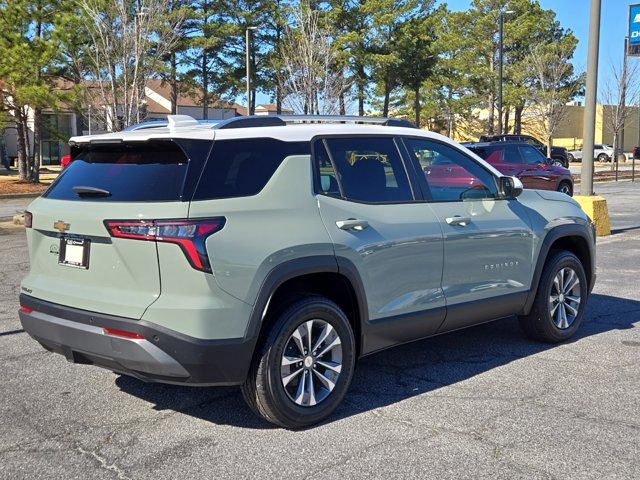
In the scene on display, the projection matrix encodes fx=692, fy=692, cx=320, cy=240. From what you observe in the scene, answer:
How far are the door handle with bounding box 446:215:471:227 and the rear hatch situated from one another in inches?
74.6

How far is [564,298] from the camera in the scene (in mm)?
5922

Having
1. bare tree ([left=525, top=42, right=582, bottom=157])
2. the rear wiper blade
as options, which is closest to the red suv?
the rear wiper blade

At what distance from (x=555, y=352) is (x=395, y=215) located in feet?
6.94

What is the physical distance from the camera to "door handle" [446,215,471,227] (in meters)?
4.87

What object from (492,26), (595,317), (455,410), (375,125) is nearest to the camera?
(455,410)

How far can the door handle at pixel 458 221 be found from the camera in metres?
4.87

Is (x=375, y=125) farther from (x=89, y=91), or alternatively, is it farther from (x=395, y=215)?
(x=89, y=91)

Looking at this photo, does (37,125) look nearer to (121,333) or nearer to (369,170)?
(369,170)

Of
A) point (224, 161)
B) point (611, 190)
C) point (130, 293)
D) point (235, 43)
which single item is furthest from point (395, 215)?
point (235, 43)

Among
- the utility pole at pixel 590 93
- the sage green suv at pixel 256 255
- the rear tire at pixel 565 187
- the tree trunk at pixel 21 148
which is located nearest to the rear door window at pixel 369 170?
the sage green suv at pixel 256 255

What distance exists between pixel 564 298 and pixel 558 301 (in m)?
0.11

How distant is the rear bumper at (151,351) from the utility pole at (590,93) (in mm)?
9727

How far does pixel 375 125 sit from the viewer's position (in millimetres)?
4812

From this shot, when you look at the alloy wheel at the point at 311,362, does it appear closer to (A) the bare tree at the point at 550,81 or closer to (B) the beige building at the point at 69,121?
(B) the beige building at the point at 69,121
